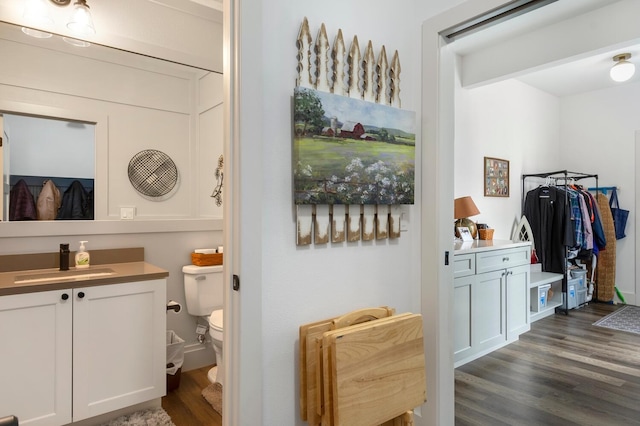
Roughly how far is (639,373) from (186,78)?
4.07 m

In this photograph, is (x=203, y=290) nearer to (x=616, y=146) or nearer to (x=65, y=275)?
(x=65, y=275)

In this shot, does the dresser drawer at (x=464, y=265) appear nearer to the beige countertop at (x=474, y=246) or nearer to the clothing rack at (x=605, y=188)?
the beige countertop at (x=474, y=246)

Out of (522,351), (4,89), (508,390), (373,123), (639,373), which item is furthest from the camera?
(522,351)

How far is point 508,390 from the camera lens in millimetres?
2676

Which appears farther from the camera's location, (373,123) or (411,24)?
(411,24)

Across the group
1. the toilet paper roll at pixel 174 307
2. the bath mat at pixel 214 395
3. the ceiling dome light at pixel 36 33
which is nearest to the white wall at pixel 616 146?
the bath mat at pixel 214 395

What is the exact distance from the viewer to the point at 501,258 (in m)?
3.44

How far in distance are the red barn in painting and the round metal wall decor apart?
1870 mm

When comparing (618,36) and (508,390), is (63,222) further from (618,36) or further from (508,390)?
(618,36)

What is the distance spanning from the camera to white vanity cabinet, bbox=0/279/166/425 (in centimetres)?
188

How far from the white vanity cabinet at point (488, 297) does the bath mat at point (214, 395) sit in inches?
69.8

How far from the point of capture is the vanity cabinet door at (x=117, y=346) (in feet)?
6.72

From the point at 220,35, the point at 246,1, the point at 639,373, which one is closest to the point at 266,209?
the point at 246,1

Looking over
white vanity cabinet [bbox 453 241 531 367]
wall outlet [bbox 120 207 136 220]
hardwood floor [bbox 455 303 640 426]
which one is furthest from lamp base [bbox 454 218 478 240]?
wall outlet [bbox 120 207 136 220]
